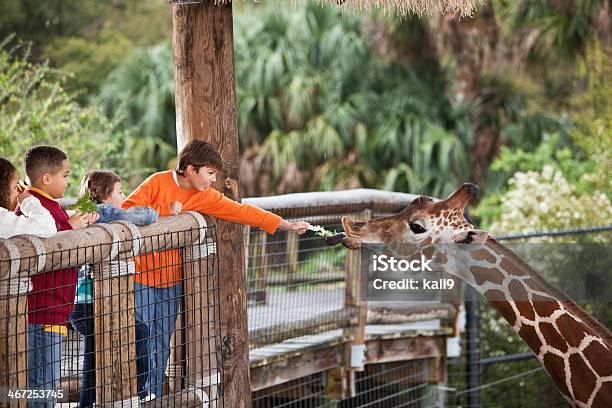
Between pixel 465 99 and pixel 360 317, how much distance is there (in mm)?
9898

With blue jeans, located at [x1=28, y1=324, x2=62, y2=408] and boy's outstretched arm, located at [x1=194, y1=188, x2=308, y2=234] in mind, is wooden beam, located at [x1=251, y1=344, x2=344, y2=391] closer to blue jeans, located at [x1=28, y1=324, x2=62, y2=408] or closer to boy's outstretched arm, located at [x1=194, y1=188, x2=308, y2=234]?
boy's outstretched arm, located at [x1=194, y1=188, x2=308, y2=234]

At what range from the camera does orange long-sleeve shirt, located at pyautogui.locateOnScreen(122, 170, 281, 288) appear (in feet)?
16.3

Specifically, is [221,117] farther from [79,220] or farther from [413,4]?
[413,4]

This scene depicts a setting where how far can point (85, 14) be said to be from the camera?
2552 cm

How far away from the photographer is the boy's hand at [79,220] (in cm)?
443

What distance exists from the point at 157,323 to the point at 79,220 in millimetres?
788

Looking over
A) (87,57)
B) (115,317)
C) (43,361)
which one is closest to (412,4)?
(115,317)

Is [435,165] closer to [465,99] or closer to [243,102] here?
[465,99]

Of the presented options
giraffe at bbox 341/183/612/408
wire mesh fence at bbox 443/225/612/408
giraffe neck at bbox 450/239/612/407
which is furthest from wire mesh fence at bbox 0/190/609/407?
wire mesh fence at bbox 443/225/612/408

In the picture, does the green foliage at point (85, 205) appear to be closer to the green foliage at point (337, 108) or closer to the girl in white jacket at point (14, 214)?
the girl in white jacket at point (14, 214)

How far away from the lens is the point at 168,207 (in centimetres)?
511

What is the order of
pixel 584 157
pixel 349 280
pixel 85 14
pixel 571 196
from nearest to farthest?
pixel 349 280 < pixel 571 196 < pixel 584 157 < pixel 85 14

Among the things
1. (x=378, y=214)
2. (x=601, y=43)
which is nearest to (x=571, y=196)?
(x=601, y=43)

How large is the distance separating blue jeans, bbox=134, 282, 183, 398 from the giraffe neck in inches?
69.6
